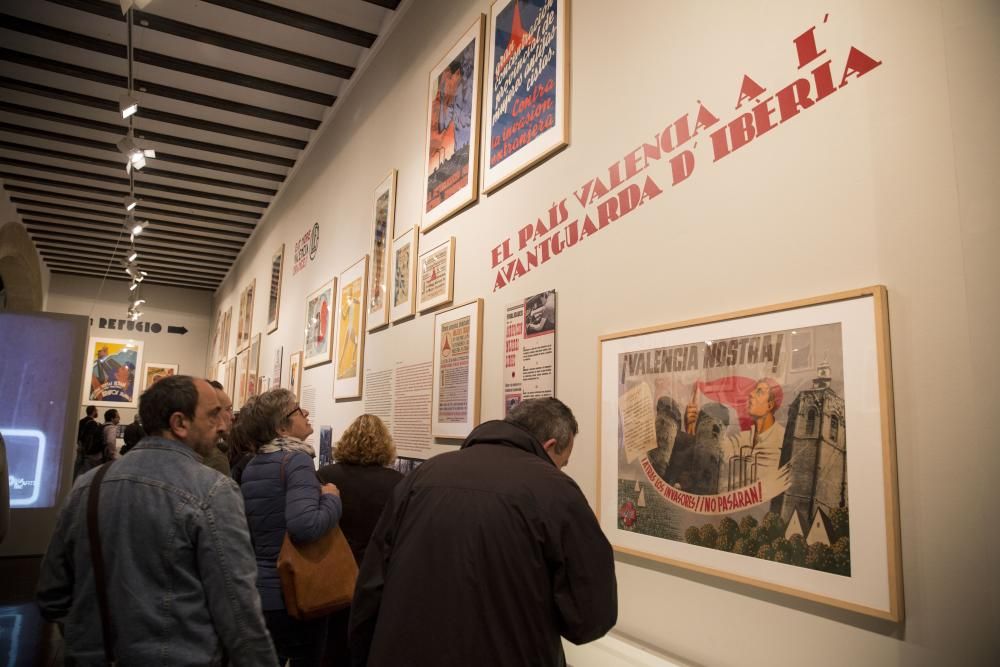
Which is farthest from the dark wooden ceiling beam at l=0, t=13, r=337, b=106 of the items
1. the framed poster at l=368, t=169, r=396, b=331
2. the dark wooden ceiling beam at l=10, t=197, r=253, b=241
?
the dark wooden ceiling beam at l=10, t=197, r=253, b=241

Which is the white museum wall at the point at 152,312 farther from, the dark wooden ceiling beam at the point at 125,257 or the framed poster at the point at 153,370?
the dark wooden ceiling beam at the point at 125,257

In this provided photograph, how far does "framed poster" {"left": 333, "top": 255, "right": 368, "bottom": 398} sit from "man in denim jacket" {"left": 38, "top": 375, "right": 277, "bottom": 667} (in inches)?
129

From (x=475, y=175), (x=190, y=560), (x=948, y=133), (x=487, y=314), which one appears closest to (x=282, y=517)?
(x=190, y=560)

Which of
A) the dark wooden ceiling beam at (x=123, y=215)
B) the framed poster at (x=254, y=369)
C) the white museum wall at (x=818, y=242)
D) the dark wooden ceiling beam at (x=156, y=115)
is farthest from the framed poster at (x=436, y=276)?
the dark wooden ceiling beam at (x=123, y=215)

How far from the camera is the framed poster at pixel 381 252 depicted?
15.6ft

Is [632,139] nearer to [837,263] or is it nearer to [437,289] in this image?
[837,263]

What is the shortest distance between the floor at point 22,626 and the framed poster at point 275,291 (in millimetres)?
3715

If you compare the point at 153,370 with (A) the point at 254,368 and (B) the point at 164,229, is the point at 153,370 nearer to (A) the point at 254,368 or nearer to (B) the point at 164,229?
(B) the point at 164,229

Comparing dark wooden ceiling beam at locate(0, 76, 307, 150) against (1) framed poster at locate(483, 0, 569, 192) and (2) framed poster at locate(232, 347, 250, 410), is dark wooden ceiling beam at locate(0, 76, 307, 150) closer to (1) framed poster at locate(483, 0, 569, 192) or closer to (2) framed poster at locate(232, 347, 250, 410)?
(2) framed poster at locate(232, 347, 250, 410)

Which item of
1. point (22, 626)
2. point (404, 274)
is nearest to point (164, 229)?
Result: point (22, 626)

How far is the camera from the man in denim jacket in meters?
1.73

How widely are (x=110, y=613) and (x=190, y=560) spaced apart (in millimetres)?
220

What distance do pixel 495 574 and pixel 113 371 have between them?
1702cm

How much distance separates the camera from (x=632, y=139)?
2.43 metres
